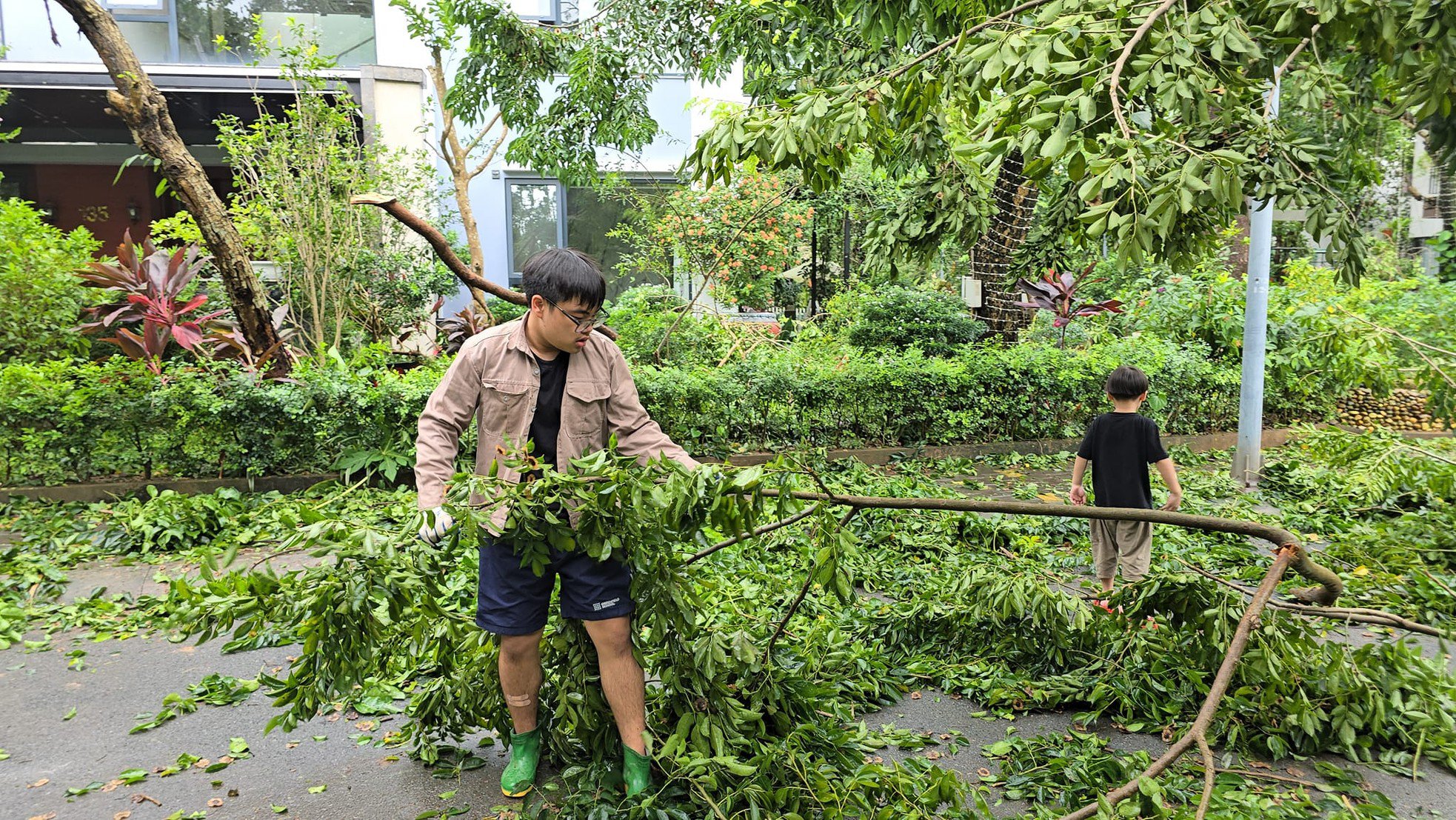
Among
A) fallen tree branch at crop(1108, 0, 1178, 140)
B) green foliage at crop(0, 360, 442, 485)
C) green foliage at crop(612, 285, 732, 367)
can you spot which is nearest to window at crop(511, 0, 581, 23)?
green foliage at crop(612, 285, 732, 367)

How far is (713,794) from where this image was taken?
305 centimetres

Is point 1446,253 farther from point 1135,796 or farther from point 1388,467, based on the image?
point 1135,796

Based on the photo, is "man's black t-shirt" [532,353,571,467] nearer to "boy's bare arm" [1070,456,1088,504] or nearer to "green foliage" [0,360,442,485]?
"boy's bare arm" [1070,456,1088,504]

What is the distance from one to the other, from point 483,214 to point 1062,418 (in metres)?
9.53

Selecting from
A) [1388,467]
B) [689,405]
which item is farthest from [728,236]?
[1388,467]

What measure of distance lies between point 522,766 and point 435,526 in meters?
1.07

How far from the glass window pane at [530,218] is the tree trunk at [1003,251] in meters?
7.19

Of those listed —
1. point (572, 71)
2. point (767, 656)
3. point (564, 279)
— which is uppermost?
point (572, 71)

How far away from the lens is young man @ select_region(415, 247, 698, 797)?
300cm

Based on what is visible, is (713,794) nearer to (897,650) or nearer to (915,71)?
(897,650)

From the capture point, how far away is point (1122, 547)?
4672 mm

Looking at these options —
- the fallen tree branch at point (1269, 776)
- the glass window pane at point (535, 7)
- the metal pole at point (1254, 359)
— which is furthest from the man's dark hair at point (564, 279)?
the glass window pane at point (535, 7)

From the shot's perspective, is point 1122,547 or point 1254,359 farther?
point 1254,359

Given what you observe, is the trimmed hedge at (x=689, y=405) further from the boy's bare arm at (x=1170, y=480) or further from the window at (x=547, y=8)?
the window at (x=547, y=8)
